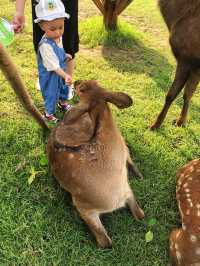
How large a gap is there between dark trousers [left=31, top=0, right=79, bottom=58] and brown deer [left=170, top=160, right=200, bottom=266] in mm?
1714

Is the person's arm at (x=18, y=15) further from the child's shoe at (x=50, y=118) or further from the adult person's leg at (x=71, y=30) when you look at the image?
the child's shoe at (x=50, y=118)

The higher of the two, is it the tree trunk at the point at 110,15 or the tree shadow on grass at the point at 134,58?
the tree trunk at the point at 110,15

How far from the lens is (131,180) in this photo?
12.4 ft

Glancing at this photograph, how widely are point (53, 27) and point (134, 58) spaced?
90.9 inches

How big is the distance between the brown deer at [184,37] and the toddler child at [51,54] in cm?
100

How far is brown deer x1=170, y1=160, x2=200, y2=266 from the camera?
2.91 metres

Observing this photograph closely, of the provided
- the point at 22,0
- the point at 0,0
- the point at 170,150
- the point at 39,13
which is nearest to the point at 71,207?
the point at 170,150

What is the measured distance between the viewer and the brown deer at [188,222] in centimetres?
291

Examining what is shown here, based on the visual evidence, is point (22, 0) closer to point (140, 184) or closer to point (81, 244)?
point (140, 184)

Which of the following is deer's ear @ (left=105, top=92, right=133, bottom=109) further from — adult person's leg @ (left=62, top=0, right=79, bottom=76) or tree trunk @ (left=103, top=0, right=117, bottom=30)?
tree trunk @ (left=103, top=0, right=117, bottom=30)

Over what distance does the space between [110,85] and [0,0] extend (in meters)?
3.07

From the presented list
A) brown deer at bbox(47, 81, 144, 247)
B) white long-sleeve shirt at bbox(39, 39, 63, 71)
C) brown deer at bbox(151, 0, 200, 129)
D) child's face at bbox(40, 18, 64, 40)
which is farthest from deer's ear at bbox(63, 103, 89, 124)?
brown deer at bbox(151, 0, 200, 129)

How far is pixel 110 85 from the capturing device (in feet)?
16.9

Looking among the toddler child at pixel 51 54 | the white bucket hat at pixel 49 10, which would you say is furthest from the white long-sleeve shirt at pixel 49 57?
the white bucket hat at pixel 49 10
